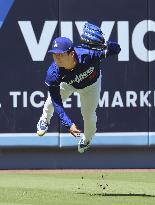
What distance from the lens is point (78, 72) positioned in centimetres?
930

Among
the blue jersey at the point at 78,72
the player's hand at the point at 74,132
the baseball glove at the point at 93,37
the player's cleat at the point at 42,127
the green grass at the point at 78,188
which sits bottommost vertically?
the green grass at the point at 78,188

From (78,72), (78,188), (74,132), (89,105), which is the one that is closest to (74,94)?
(89,105)

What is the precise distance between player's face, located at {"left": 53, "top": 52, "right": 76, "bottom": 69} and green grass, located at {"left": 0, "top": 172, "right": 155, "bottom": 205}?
5.09 ft

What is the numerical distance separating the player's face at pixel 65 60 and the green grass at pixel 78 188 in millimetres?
1553

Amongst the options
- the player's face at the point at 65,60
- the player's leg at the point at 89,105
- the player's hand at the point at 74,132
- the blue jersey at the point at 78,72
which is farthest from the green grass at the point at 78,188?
the player's face at the point at 65,60

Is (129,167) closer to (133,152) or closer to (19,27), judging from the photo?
(133,152)

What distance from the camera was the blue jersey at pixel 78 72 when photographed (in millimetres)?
9125

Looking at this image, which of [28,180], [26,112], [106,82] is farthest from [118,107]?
[28,180]

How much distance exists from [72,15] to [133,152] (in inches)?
95.9

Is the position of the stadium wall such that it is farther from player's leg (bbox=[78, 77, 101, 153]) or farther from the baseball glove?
the baseball glove

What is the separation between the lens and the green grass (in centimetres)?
878

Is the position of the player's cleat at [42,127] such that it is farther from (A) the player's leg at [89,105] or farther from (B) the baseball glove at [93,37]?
(B) the baseball glove at [93,37]

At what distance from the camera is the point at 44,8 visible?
12.2 m

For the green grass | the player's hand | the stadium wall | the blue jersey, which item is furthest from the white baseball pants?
the stadium wall
